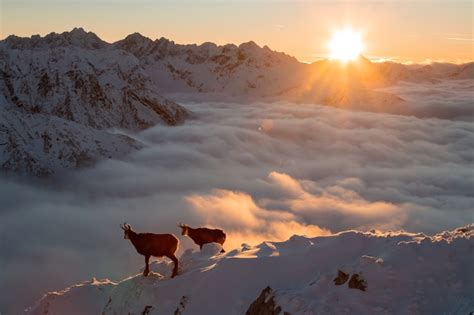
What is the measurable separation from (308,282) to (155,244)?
7727 mm

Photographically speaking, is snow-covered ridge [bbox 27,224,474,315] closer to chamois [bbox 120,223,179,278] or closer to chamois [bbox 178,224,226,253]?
chamois [bbox 120,223,179,278]

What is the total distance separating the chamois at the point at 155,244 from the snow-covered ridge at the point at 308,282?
1.07 metres

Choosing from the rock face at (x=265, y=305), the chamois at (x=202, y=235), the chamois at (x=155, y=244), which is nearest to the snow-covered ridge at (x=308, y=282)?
the rock face at (x=265, y=305)

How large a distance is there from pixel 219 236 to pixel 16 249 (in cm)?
9478

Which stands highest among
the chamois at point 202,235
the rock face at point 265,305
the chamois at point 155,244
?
the chamois at point 155,244

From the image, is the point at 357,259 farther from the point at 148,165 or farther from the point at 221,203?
the point at 148,165

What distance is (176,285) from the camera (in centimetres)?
2192

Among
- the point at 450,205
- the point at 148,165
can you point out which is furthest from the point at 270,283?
the point at 148,165

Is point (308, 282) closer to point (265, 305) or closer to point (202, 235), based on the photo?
point (265, 305)

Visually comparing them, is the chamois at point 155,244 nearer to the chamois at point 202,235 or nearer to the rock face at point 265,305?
the chamois at point 202,235

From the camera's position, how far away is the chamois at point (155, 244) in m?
23.1

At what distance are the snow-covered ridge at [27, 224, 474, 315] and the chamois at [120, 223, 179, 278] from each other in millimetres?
1070

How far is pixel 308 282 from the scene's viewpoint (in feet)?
63.4

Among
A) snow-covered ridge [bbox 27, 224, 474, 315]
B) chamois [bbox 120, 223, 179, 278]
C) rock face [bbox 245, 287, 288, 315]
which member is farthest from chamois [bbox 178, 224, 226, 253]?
rock face [bbox 245, 287, 288, 315]
